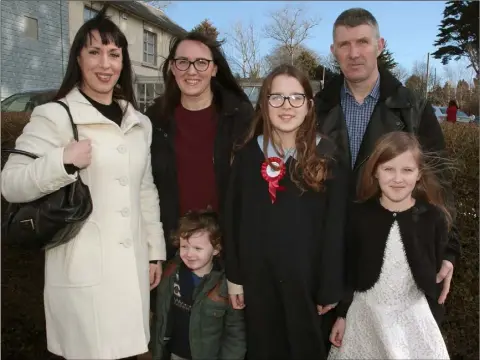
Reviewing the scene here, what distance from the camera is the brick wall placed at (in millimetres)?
16141

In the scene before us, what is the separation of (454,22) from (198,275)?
97.3ft

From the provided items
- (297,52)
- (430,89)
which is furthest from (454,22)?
(297,52)

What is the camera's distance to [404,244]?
257 centimetres

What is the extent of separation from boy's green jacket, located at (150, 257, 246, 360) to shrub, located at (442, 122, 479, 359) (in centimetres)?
173

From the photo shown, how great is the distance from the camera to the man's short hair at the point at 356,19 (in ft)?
10.1

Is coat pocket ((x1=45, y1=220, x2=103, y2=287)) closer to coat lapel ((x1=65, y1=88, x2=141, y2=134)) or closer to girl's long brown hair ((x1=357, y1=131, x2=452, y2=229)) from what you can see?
coat lapel ((x1=65, y1=88, x2=141, y2=134))

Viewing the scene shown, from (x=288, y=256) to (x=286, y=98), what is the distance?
875mm

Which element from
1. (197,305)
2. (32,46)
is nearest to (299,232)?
(197,305)

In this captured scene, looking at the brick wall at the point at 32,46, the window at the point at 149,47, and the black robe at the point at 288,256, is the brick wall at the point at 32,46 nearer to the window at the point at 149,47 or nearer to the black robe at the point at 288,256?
the window at the point at 149,47

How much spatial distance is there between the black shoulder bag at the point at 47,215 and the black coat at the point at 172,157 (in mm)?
710

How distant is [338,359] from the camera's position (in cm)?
264

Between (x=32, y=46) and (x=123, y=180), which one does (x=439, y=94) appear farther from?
(x=123, y=180)

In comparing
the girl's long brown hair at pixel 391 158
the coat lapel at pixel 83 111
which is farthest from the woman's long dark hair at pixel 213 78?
the girl's long brown hair at pixel 391 158

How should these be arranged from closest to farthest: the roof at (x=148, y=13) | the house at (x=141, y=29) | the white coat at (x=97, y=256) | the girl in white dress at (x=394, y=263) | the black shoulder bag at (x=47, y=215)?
the black shoulder bag at (x=47, y=215) → the white coat at (x=97, y=256) → the girl in white dress at (x=394, y=263) → the house at (x=141, y=29) → the roof at (x=148, y=13)
